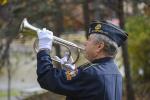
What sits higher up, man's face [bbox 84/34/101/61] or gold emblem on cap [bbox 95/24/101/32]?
gold emblem on cap [bbox 95/24/101/32]

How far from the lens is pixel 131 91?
9.27m

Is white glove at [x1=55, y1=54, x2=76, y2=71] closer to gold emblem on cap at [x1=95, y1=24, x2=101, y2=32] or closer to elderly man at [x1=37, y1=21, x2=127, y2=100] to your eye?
elderly man at [x1=37, y1=21, x2=127, y2=100]

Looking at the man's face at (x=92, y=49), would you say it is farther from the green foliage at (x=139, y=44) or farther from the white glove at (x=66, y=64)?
the green foliage at (x=139, y=44)

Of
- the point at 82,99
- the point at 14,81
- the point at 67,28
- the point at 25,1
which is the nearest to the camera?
the point at 82,99

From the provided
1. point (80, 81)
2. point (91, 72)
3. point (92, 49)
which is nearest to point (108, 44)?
point (92, 49)

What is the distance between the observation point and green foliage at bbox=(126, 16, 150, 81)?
443 inches

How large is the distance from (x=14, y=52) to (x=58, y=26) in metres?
5.34

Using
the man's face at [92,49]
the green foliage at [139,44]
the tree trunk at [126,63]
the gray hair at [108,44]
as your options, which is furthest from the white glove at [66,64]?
the green foliage at [139,44]

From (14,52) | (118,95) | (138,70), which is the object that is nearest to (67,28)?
(138,70)

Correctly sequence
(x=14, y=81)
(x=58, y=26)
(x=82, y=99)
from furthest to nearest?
(x=14, y=81) → (x=58, y=26) → (x=82, y=99)

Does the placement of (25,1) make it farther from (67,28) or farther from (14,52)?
(14,52)

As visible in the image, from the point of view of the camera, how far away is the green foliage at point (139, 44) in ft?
36.9

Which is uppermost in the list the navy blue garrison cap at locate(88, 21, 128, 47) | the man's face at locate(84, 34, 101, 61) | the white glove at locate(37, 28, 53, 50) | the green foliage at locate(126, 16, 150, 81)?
the green foliage at locate(126, 16, 150, 81)

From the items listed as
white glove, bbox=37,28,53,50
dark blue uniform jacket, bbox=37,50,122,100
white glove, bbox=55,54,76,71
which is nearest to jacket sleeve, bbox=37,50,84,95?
dark blue uniform jacket, bbox=37,50,122,100
